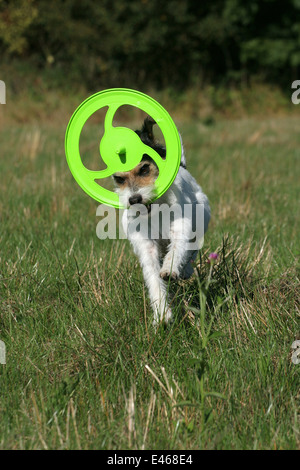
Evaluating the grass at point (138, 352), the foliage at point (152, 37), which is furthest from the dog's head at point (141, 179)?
the foliage at point (152, 37)

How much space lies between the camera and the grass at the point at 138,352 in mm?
2801

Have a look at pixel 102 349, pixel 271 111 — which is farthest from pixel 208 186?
pixel 271 111

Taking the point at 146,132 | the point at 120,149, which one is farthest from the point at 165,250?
the point at 120,149

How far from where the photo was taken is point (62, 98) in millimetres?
17875

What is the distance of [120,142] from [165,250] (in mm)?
990

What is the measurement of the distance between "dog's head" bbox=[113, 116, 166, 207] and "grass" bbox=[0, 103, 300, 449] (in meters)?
0.55

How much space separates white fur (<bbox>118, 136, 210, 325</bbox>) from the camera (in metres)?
3.76

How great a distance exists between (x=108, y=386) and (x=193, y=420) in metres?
0.50

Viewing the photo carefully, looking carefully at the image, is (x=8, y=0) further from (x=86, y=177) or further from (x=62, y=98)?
(x=86, y=177)

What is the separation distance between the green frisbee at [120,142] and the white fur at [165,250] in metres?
0.19

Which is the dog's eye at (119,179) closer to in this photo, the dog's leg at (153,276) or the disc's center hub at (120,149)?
the disc's center hub at (120,149)

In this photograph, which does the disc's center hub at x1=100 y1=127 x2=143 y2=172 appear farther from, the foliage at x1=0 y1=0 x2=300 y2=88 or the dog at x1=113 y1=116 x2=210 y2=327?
the foliage at x1=0 y1=0 x2=300 y2=88

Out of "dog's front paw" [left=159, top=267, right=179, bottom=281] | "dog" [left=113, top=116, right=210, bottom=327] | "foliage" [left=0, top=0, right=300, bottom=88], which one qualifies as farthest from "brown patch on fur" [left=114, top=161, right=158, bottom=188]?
"foliage" [left=0, top=0, right=300, bottom=88]

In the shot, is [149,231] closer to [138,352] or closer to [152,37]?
[138,352]
